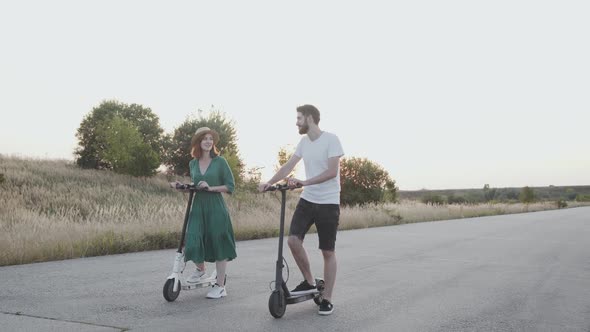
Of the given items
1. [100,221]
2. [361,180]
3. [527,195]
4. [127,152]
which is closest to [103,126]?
[127,152]

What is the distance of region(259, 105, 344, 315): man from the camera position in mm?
5758

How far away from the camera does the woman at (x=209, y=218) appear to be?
6730mm

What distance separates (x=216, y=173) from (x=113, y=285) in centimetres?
214

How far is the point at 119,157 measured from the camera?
4512cm

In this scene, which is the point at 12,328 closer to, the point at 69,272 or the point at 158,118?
the point at 69,272

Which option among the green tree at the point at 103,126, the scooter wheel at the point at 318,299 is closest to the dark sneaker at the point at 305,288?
the scooter wheel at the point at 318,299

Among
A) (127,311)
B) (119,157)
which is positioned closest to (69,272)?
(127,311)

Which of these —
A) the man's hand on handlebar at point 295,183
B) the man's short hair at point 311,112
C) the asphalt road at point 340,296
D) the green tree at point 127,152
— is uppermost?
the green tree at point 127,152

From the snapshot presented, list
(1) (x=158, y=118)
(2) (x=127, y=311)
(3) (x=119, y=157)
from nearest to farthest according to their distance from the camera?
1. (2) (x=127, y=311)
2. (3) (x=119, y=157)
3. (1) (x=158, y=118)

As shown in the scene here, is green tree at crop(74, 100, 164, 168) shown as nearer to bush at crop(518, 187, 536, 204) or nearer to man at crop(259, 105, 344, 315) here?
man at crop(259, 105, 344, 315)

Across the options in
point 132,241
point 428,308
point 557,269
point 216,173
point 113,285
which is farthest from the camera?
point 132,241

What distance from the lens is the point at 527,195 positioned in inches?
3083

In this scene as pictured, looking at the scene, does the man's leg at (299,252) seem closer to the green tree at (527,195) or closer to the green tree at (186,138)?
the green tree at (186,138)

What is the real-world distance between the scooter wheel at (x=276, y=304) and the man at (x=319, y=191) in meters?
0.39
